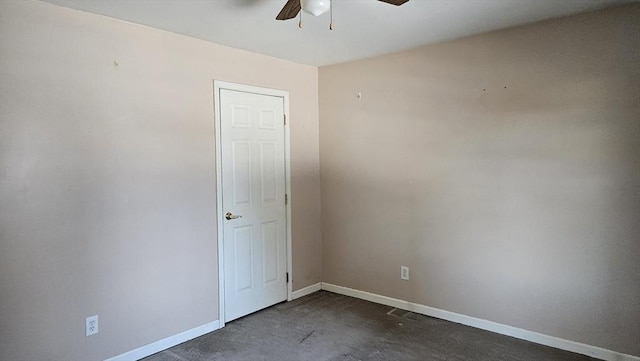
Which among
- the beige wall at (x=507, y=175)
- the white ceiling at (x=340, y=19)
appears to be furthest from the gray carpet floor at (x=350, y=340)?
the white ceiling at (x=340, y=19)

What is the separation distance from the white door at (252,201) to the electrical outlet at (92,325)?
106cm

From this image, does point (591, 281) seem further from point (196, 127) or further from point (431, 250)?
point (196, 127)

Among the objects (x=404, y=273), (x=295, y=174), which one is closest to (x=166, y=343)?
(x=295, y=174)

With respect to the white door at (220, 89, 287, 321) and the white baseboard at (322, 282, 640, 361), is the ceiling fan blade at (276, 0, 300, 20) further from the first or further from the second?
the white baseboard at (322, 282, 640, 361)

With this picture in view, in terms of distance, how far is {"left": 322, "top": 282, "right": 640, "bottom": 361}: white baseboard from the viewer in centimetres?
286

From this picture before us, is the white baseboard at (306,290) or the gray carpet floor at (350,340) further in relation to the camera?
the white baseboard at (306,290)

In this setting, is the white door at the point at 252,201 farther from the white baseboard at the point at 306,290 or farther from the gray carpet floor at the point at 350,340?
the gray carpet floor at the point at 350,340

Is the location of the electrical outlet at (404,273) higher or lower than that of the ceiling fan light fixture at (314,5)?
lower

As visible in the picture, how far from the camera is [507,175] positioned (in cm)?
322

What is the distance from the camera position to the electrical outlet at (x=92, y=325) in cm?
271

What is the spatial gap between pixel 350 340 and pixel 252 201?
4.87ft

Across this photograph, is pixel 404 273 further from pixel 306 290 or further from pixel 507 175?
pixel 507 175

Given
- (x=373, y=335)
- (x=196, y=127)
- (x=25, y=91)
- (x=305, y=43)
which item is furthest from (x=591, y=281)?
(x=25, y=91)

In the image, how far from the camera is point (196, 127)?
331 cm
